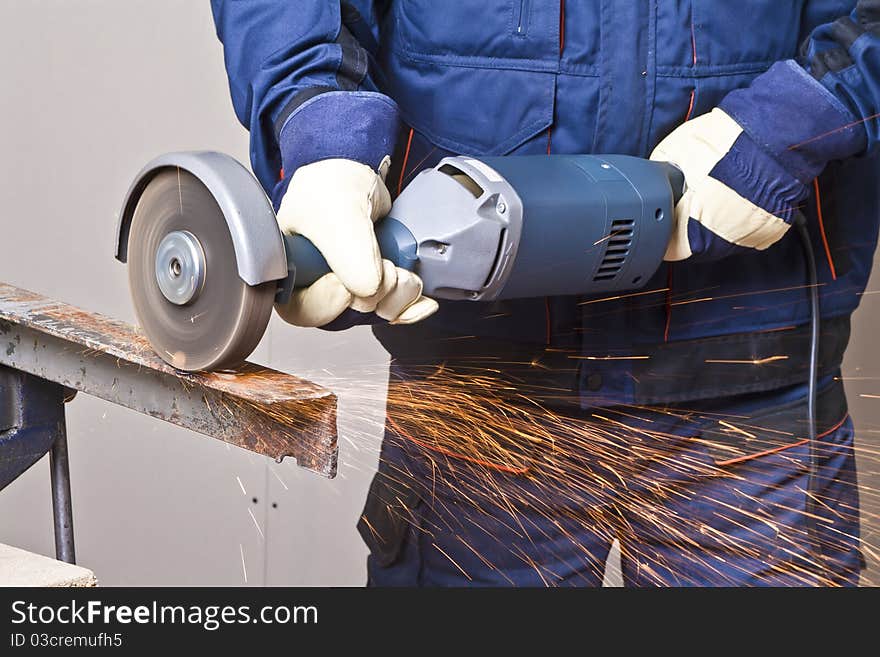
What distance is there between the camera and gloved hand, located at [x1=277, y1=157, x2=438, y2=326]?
1.14 metres

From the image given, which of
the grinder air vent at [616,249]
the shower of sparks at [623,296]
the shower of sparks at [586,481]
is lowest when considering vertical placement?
the shower of sparks at [586,481]

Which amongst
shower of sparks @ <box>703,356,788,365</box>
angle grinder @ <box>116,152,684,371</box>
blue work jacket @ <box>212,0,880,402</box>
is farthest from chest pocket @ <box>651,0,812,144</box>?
shower of sparks @ <box>703,356,788,365</box>

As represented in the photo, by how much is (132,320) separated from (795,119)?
1.92 metres

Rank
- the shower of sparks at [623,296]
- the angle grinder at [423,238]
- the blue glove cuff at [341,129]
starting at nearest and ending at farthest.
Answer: the angle grinder at [423,238] < the blue glove cuff at [341,129] < the shower of sparks at [623,296]

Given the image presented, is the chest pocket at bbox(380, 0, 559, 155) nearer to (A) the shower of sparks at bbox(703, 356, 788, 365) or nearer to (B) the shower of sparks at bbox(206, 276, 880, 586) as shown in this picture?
(B) the shower of sparks at bbox(206, 276, 880, 586)

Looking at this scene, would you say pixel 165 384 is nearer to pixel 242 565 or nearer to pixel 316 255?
pixel 316 255

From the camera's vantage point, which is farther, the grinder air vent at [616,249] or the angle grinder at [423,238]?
the grinder air vent at [616,249]

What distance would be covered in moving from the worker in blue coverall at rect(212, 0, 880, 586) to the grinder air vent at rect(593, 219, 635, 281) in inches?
5.1

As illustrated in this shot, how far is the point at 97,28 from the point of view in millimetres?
2594

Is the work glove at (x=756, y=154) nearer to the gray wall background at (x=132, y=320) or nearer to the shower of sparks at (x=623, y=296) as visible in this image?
the shower of sparks at (x=623, y=296)

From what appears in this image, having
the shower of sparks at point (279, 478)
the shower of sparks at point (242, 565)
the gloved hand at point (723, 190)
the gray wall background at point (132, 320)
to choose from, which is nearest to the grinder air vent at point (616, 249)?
the gloved hand at point (723, 190)

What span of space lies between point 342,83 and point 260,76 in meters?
0.12

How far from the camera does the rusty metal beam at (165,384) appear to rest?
112 centimetres

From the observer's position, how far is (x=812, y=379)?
5.12 ft
